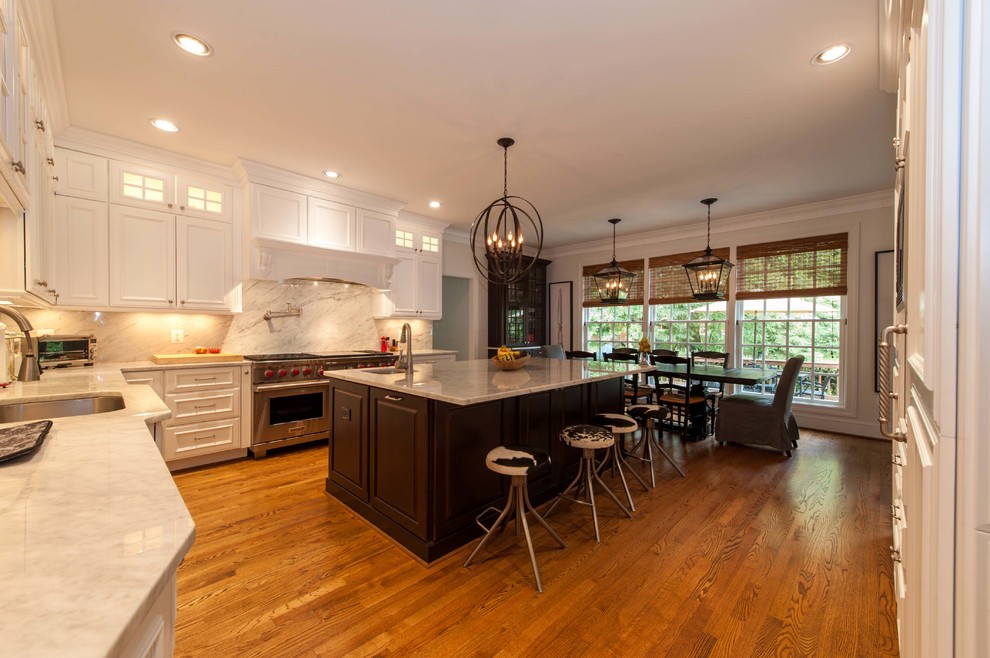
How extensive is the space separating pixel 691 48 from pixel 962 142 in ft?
6.27

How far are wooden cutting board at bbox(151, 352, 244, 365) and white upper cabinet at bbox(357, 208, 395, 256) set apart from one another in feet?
5.52

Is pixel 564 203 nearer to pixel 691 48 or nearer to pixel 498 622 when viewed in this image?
pixel 691 48

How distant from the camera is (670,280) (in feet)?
19.9

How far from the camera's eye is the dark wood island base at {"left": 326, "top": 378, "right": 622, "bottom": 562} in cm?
226

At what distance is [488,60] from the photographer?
2287 mm

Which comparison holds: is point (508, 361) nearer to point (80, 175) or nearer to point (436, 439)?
point (436, 439)

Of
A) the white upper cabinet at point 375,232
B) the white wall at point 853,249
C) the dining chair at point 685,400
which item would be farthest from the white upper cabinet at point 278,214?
the white wall at point 853,249

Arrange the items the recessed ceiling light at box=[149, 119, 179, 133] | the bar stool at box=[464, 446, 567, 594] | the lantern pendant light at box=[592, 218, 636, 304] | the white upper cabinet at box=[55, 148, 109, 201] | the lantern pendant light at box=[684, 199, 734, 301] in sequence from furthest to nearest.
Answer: the lantern pendant light at box=[592, 218, 636, 304], the lantern pendant light at box=[684, 199, 734, 301], the white upper cabinet at box=[55, 148, 109, 201], the recessed ceiling light at box=[149, 119, 179, 133], the bar stool at box=[464, 446, 567, 594]

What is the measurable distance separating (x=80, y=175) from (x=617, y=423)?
4452mm

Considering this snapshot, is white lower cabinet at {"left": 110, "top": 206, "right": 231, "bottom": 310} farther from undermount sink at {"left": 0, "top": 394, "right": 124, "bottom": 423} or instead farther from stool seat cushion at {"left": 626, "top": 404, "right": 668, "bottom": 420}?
stool seat cushion at {"left": 626, "top": 404, "right": 668, "bottom": 420}

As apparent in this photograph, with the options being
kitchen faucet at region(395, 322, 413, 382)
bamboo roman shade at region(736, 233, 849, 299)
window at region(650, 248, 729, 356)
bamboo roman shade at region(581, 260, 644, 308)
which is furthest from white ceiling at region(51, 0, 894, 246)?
bamboo roman shade at region(581, 260, 644, 308)

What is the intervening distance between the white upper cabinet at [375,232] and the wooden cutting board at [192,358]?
5.52 ft

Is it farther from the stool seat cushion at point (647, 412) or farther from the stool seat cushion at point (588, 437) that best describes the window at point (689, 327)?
the stool seat cushion at point (588, 437)

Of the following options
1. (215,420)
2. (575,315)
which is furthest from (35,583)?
(575,315)
